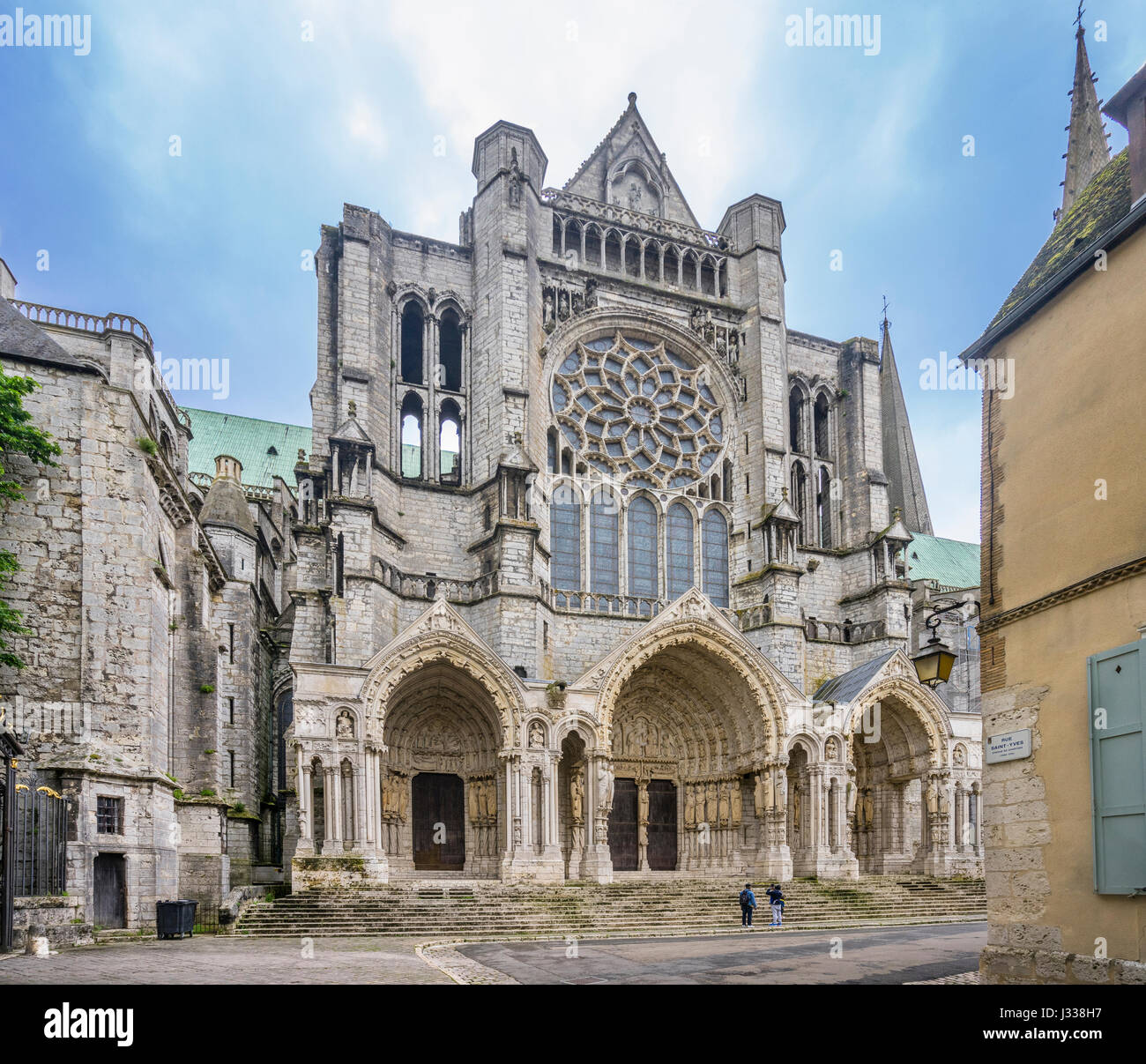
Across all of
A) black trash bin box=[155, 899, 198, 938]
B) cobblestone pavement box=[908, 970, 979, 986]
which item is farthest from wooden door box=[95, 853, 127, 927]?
cobblestone pavement box=[908, 970, 979, 986]

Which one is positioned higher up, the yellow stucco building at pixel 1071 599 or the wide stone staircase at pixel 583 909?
the yellow stucco building at pixel 1071 599

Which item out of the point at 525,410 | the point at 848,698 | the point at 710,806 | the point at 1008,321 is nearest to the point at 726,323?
the point at 525,410

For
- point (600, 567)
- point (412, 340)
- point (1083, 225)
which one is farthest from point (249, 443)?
point (1083, 225)

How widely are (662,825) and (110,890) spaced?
47.2ft

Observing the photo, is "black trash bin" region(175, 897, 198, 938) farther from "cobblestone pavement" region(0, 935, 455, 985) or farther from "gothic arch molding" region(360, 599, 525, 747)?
"gothic arch molding" region(360, 599, 525, 747)

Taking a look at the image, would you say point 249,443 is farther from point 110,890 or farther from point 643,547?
point 110,890

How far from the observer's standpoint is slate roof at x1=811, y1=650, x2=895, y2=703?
1042 inches

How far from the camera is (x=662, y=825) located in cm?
2714

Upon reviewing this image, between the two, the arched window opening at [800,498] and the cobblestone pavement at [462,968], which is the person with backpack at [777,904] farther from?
the arched window opening at [800,498]

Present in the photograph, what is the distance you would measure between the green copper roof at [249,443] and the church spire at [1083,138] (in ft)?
99.6

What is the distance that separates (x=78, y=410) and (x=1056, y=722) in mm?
17489

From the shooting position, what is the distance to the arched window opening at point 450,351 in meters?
29.2

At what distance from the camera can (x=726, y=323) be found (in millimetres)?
32094

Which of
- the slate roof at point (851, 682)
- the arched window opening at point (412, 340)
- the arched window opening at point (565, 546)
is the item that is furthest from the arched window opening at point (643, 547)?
the arched window opening at point (412, 340)
